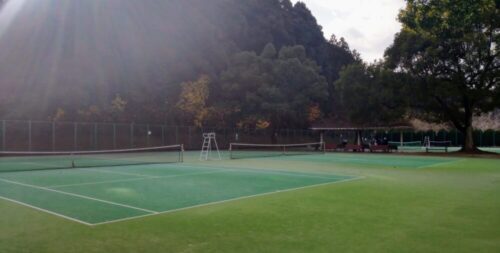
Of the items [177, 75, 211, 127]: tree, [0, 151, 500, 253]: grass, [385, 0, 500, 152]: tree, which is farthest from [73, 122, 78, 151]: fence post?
[385, 0, 500, 152]: tree

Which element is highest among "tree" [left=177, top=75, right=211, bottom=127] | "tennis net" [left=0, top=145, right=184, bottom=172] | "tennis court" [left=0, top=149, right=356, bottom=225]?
"tree" [left=177, top=75, right=211, bottom=127]

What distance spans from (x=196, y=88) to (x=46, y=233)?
39672 millimetres

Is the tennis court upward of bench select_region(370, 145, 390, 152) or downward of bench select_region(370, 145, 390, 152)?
downward

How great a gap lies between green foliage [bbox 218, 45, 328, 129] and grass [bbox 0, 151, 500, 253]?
1485 inches

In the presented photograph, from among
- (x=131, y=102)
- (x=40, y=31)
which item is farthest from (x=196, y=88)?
(x=40, y=31)

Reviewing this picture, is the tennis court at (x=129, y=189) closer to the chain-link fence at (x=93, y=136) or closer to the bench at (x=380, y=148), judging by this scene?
the chain-link fence at (x=93, y=136)

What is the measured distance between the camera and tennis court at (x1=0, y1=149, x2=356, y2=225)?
8.58 m

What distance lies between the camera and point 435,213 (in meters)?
8.33

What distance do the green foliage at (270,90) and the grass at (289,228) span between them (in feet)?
124

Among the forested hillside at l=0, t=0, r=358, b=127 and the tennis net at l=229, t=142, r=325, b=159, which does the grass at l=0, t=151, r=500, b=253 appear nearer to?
the tennis net at l=229, t=142, r=325, b=159

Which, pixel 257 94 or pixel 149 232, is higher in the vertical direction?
pixel 257 94

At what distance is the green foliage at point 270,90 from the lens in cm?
4794

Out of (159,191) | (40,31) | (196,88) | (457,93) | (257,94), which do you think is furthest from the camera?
(257,94)

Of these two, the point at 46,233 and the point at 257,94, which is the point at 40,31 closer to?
the point at 257,94
